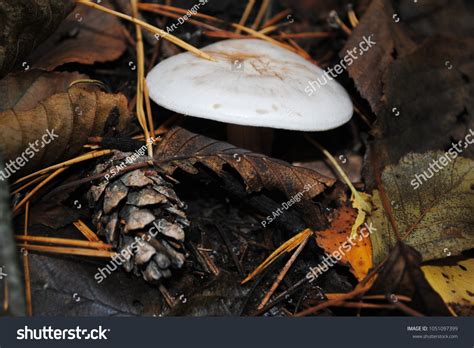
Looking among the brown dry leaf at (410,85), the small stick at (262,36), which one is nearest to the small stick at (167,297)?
the brown dry leaf at (410,85)

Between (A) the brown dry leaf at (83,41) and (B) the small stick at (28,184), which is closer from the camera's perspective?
(B) the small stick at (28,184)

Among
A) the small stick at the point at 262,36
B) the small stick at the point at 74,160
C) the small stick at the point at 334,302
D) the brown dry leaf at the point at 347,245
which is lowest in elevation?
the small stick at the point at 334,302

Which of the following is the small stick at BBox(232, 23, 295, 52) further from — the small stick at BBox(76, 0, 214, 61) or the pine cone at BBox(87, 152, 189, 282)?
the pine cone at BBox(87, 152, 189, 282)

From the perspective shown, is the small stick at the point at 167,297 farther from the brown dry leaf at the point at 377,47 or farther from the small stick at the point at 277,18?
the small stick at the point at 277,18

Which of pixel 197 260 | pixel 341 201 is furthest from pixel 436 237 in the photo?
pixel 197 260

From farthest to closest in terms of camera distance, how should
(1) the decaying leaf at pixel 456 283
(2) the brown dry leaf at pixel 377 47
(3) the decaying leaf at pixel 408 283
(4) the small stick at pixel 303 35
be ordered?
(4) the small stick at pixel 303 35 → (2) the brown dry leaf at pixel 377 47 → (1) the decaying leaf at pixel 456 283 → (3) the decaying leaf at pixel 408 283

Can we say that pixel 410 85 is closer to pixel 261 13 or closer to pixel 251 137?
pixel 251 137
